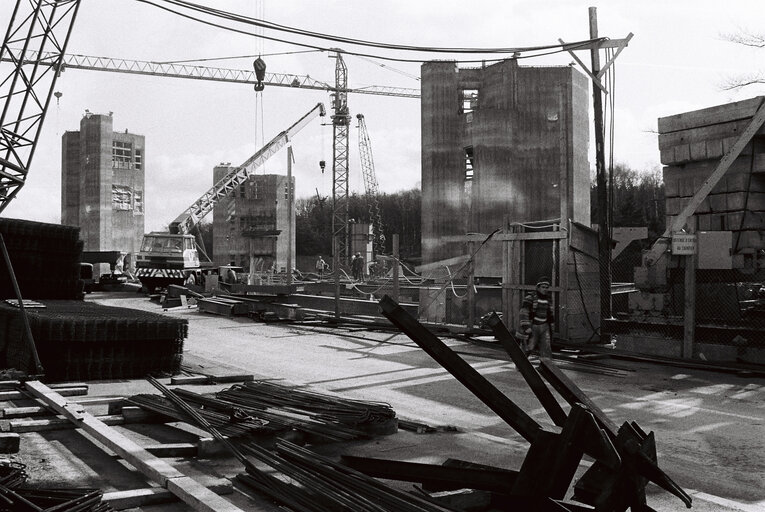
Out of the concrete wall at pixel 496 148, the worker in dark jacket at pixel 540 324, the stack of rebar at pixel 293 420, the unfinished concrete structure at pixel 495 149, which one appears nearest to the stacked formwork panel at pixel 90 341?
the stack of rebar at pixel 293 420

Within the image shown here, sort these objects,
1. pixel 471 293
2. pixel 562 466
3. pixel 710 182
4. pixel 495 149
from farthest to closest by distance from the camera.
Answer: pixel 495 149
pixel 471 293
pixel 710 182
pixel 562 466

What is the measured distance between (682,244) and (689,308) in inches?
50.1

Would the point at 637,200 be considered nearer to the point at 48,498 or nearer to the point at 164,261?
the point at 164,261

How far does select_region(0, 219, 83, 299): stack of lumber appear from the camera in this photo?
13711 mm

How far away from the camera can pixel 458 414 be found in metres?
8.88

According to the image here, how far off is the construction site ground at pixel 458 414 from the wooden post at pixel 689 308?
0.96 metres

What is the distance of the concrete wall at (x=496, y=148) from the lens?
148 feet

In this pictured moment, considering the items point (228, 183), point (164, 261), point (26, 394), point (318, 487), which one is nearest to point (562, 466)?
point (318, 487)

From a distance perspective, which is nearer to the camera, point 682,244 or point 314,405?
point 314,405

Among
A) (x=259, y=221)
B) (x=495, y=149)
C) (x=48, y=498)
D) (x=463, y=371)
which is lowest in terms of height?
(x=48, y=498)

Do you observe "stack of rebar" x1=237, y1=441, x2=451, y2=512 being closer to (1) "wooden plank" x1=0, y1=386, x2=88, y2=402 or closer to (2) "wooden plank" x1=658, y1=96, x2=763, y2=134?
(1) "wooden plank" x1=0, y1=386, x2=88, y2=402

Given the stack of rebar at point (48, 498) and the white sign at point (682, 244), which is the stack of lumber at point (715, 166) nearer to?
the white sign at point (682, 244)

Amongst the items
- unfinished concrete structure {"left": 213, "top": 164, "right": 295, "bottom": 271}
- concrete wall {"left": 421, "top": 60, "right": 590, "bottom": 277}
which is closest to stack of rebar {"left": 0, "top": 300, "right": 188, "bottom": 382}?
concrete wall {"left": 421, "top": 60, "right": 590, "bottom": 277}

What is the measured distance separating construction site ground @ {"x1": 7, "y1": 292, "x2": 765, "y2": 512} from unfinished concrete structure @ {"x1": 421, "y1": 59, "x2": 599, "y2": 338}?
95.5 ft
